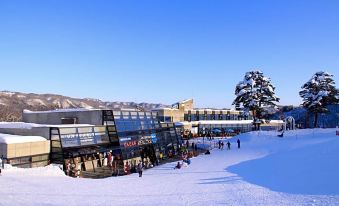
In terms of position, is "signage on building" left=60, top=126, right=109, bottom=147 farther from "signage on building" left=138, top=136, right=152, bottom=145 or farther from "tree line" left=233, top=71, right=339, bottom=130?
"tree line" left=233, top=71, right=339, bottom=130

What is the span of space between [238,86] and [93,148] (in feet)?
98.5

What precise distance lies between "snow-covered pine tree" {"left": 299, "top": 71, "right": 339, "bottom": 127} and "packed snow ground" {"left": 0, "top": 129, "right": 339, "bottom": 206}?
25305 mm

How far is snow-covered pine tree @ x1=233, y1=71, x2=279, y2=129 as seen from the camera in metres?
53.4

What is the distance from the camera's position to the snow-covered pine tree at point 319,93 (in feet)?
170

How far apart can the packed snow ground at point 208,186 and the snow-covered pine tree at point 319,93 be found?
2531 cm

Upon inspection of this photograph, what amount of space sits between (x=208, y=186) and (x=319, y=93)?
37.8m

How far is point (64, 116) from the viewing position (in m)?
36.9

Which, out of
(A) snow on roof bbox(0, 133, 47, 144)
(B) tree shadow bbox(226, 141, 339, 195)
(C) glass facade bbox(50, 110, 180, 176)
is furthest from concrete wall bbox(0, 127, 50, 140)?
(B) tree shadow bbox(226, 141, 339, 195)

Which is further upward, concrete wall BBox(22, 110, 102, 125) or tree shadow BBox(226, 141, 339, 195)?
concrete wall BBox(22, 110, 102, 125)

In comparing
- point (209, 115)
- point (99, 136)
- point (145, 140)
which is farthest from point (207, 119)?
point (99, 136)

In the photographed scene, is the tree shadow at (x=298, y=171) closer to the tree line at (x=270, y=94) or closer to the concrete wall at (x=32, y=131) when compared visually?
the concrete wall at (x=32, y=131)

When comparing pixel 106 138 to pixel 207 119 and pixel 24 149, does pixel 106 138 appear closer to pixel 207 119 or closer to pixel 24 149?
pixel 24 149

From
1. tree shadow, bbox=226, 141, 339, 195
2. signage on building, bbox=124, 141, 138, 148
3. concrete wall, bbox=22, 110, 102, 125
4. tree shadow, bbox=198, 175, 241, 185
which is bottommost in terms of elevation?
tree shadow, bbox=198, 175, 241, 185

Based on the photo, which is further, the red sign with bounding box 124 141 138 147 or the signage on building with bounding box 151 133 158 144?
the signage on building with bounding box 151 133 158 144
